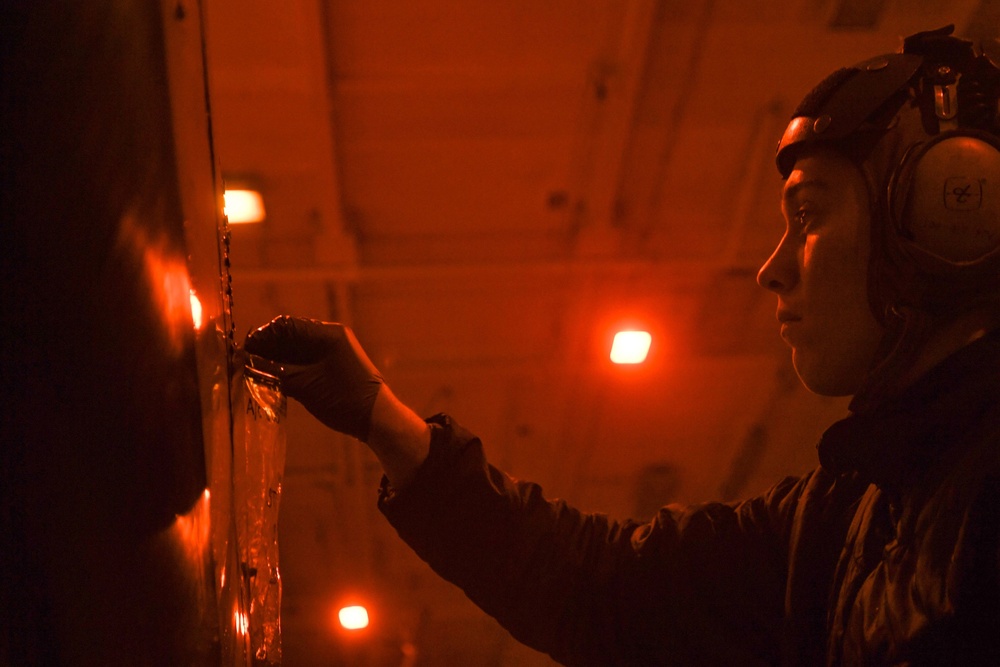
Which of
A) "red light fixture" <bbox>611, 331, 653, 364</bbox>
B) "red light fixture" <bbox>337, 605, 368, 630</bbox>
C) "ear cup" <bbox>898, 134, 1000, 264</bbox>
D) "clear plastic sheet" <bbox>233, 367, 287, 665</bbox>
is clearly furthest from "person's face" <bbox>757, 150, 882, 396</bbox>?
"red light fixture" <bbox>337, 605, 368, 630</bbox>

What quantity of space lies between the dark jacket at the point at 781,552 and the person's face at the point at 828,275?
0.16 m

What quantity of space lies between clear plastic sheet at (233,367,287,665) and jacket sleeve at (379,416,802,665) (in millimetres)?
308

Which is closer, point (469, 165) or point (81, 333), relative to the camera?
point (81, 333)

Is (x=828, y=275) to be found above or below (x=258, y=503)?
above

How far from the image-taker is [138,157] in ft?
2.61

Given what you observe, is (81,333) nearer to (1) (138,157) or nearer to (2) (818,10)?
(1) (138,157)

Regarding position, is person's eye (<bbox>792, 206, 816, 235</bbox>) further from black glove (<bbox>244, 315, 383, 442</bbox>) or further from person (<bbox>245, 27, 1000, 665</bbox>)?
black glove (<bbox>244, 315, 383, 442</bbox>)

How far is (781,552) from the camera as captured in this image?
4.98 feet

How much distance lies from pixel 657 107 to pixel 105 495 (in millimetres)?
2176

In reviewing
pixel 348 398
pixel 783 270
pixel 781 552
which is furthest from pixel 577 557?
pixel 783 270

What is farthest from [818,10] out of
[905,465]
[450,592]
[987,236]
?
[450,592]

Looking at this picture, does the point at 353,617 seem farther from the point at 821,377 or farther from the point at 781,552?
the point at 821,377

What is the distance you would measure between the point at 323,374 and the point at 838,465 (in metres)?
0.85

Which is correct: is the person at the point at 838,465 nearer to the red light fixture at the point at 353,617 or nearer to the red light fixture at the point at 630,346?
the red light fixture at the point at 630,346
